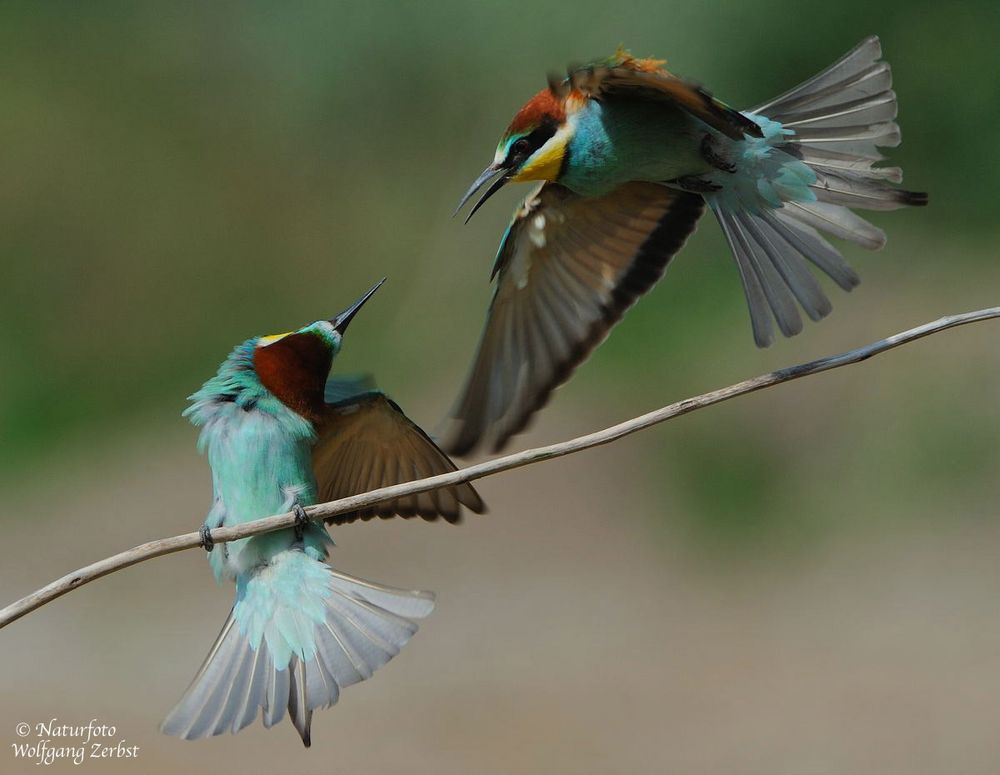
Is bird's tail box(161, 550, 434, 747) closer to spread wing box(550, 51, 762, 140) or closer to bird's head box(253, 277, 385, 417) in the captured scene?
bird's head box(253, 277, 385, 417)

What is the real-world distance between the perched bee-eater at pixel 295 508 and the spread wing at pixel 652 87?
0.38 meters

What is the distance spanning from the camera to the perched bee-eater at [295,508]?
5.55 feet

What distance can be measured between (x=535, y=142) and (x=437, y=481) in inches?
24.4

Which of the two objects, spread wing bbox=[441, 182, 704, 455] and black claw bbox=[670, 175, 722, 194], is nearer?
black claw bbox=[670, 175, 722, 194]

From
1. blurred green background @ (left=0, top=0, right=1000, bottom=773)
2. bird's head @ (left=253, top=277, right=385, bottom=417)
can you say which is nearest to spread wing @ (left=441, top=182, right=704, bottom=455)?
bird's head @ (left=253, top=277, right=385, bottom=417)

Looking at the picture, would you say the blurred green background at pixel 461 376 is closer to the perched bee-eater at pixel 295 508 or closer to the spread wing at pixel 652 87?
the perched bee-eater at pixel 295 508

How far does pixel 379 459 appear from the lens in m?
1.91

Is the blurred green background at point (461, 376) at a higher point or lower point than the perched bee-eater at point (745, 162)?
higher

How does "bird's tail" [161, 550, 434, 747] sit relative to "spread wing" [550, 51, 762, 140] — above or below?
below

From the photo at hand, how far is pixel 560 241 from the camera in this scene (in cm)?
214

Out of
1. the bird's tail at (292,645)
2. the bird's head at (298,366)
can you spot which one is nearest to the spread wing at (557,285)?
the bird's head at (298,366)

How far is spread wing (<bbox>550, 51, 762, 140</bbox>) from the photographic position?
1.59 meters

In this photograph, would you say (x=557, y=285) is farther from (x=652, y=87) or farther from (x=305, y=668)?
(x=305, y=668)

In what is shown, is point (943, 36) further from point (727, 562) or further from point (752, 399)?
point (727, 562)
